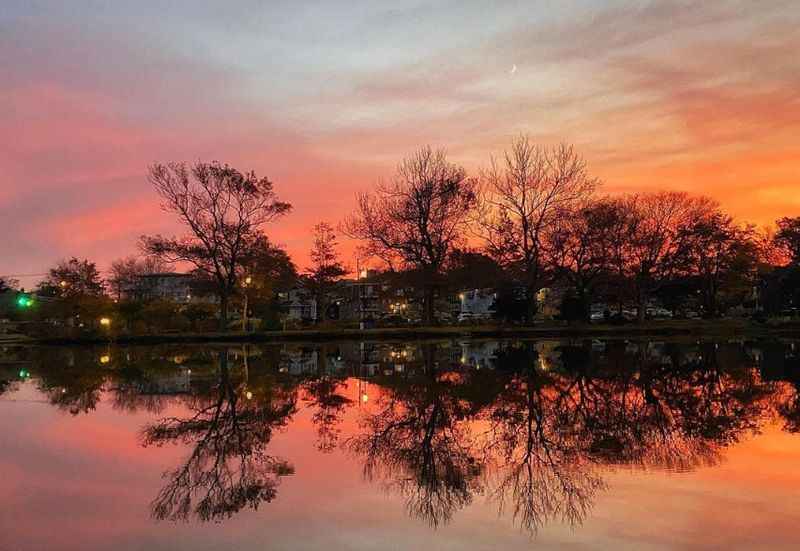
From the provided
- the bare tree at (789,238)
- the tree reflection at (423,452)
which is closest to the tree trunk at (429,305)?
the tree reflection at (423,452)

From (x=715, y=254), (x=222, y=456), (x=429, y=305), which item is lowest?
(x=222, y=456)

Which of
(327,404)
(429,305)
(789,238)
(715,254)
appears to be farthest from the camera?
(789,238)

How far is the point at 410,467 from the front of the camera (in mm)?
9781

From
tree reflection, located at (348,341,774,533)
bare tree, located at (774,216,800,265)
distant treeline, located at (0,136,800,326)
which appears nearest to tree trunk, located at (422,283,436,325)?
distant treeline, located at (0,136,800,326)

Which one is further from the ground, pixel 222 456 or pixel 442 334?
pixel 222 456

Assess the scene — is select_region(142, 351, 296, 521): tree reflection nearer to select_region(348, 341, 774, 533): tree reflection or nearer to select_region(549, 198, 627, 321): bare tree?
select_region(348, 341, 774, 533): tree reflection

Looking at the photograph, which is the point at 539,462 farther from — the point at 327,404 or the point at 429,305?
the point at 429,305

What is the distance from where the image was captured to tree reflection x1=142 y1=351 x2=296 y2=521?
Result: 26.7ft

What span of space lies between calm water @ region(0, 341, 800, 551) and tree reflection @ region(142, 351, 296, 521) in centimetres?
5

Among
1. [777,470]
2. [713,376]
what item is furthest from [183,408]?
[713,376]

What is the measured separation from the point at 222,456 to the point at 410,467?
3078 millimetres

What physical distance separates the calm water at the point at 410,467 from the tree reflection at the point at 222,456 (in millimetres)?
52

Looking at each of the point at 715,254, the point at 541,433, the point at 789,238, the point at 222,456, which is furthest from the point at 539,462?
the point at 789,238

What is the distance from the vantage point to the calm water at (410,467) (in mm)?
6914
